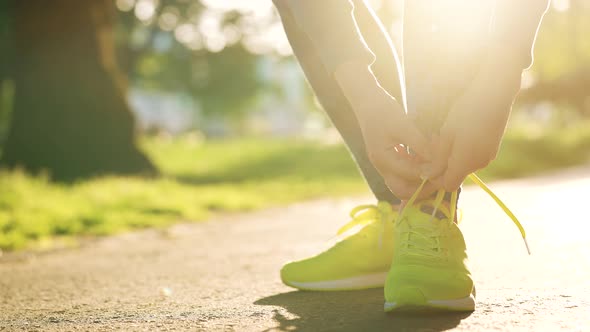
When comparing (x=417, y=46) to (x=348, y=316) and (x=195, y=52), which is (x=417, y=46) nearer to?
(x=348, y=316)

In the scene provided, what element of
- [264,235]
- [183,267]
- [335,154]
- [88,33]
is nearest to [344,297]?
[183,267]

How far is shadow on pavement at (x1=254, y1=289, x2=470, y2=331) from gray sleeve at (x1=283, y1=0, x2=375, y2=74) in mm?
582

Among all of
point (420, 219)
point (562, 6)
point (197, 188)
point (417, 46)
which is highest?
point (562, 6)

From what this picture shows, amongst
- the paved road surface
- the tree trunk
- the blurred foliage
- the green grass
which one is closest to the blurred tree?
the blurred foliage

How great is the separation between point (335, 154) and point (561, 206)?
801cm

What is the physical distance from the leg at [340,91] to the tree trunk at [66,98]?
5643 millimetres

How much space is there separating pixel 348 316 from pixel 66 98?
667cm

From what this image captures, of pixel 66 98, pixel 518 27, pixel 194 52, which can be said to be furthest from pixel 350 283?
pixel 194 52

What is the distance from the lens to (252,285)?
2.22m

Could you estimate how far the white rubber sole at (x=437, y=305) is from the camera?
5.18 feet

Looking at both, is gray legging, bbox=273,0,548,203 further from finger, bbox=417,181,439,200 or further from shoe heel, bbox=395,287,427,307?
shoe heel, bbox=395,287,427,307

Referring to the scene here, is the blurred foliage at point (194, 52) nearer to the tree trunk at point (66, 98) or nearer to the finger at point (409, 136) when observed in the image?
the tree trunk at point (66, 98)

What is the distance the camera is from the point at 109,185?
577 cm

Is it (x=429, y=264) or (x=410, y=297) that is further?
(x=429, y=264)
